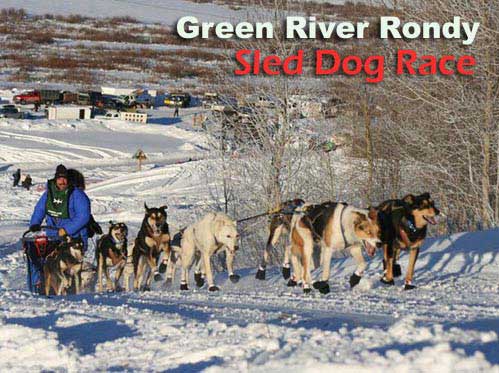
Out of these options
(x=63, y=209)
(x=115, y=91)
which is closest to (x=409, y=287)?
(x=63, y=209)

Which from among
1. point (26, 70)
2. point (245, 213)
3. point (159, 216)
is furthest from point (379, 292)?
point (26, 70)

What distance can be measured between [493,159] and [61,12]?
9137cm

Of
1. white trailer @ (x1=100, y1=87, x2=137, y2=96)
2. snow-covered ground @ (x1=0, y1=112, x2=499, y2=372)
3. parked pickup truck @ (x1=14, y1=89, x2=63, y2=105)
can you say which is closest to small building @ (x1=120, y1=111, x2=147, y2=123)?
parked pickup truck @ (x1=14, y1=89, x2=63, y2=105)

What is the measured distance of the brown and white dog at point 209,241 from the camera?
9.17 meters

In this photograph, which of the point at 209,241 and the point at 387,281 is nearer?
the point at 387,281

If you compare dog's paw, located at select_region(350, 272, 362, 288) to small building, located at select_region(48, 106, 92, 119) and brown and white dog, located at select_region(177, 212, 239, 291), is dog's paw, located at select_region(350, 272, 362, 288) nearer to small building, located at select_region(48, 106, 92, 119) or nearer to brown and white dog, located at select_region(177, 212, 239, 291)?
brown and white dog, located at select_region(177, 212, 239, 291)

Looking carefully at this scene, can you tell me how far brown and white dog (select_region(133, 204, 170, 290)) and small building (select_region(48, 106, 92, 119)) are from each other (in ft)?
143

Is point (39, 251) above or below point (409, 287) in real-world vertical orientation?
above

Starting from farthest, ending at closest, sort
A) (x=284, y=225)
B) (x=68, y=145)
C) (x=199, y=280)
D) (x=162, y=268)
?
(x=68, y=145) < (x=162, y=268) < (x=199, y=280) < (x=284, y=225)

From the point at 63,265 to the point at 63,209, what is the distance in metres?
0.56

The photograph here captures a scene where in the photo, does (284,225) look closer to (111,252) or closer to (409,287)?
(409,287)

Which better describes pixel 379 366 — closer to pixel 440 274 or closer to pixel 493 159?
pixel 440 274

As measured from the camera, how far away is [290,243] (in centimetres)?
904

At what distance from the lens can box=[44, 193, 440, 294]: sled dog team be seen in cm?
823
